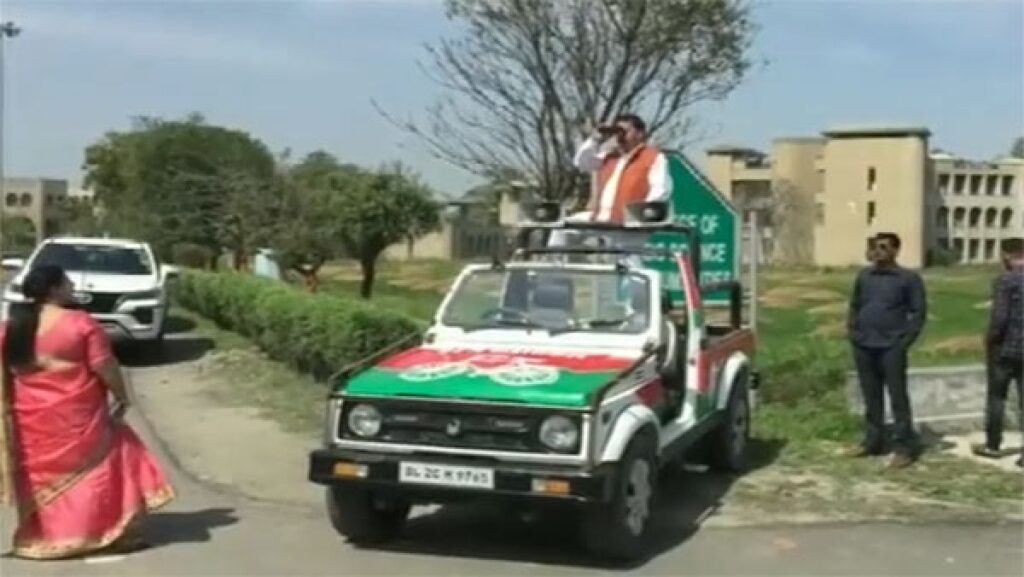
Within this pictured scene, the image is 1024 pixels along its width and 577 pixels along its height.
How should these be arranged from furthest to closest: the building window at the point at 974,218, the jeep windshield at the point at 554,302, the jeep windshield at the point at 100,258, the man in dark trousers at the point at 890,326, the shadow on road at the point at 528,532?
1. the building window at the point at 974,218
2. the jeep windshield at the point at 100,258
3. the man in dark trousers at the point at 890,326
4. the jeep windshield at the point at 554,302
5. the shadow on road at the point at 528,532

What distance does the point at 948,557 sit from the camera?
795 centimetres

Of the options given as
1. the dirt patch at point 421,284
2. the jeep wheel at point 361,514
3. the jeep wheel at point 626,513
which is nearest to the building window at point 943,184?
the dirt patch at point 421,284

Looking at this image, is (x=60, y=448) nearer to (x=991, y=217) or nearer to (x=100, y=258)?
(x=100, y=258)

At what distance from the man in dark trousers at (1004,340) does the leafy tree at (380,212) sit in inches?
1039

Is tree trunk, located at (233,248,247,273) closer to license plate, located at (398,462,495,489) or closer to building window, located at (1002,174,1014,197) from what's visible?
license plate, located at (398,462,495,489)

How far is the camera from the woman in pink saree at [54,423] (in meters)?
7.40

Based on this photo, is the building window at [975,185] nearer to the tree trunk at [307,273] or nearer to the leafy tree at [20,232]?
the leafy tree at [20,232]

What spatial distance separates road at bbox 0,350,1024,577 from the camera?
7426 millimetres

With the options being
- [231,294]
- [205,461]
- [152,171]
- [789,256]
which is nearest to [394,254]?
[152,171]

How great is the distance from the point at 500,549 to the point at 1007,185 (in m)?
92.8

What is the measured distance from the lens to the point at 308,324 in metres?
15.4

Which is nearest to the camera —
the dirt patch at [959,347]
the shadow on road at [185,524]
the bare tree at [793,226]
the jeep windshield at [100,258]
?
the shadow on road at [185,524]

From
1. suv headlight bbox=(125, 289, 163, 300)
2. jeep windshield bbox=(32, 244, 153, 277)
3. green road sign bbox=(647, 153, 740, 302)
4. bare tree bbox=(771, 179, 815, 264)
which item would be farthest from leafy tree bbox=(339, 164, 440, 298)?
bare tree bbox=(771, 179, 815, 264)

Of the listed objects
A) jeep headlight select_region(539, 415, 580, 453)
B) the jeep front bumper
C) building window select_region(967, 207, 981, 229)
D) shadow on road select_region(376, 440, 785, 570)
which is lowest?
shadow on road select_region(376, 440, 785, 570)
